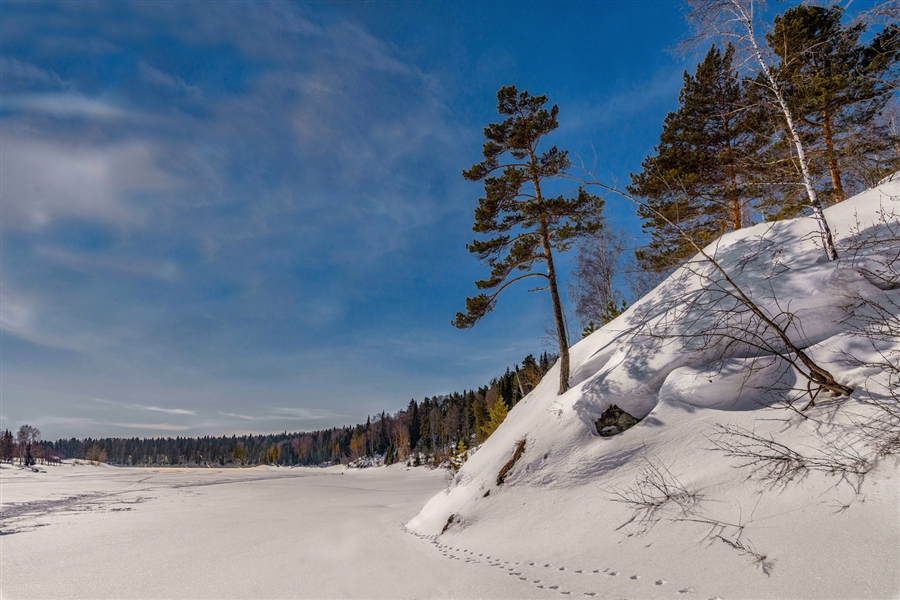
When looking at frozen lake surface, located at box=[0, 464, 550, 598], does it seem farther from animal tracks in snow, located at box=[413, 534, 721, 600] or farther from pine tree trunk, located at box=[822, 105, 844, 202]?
pine tree trunk, located at box=[822, 105, 844, 202]

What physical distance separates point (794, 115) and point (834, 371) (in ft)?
29.8

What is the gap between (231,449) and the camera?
161m

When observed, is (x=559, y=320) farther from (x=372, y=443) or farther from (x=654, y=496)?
(x=372, y=443)

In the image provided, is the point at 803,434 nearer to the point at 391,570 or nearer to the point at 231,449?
the point at 391,570

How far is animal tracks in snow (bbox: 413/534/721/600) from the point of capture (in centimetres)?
417

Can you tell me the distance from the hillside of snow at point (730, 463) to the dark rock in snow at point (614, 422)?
0.16 meters

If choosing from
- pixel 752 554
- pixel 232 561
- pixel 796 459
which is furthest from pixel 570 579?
pixel 232 561

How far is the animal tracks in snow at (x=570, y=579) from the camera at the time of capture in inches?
164

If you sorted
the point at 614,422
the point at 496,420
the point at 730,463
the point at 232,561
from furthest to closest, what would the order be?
1. the point at 496,420
2. the point at 614,422
3. the point at 232,561
4. the point at 730,463

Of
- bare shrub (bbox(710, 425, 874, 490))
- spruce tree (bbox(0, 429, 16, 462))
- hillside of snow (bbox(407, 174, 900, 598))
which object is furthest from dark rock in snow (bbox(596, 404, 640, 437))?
spruce tree (bbox(0, 429, 16, 462))

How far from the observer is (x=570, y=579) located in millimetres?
4938

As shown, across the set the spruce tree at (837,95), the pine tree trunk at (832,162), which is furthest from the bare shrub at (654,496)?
the pine tree trunk at (832,162)

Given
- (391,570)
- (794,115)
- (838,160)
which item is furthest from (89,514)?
(838,160)

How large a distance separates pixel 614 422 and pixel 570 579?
15.4 ft
